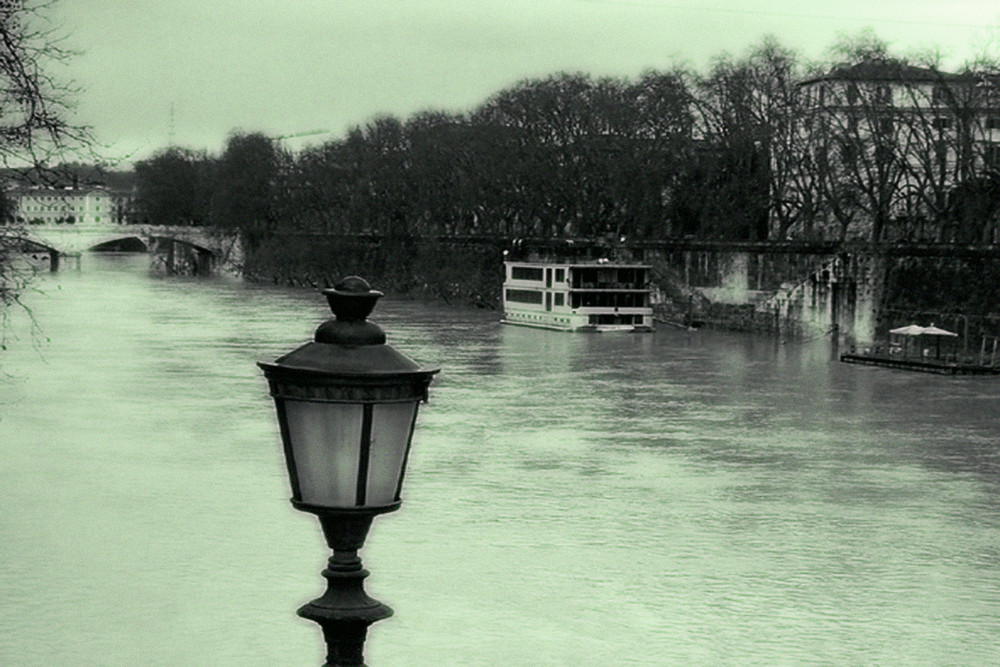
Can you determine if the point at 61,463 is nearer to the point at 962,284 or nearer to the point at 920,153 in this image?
the point at 962,284

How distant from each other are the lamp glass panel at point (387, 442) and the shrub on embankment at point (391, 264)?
219ft

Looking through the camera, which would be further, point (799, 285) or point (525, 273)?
point (525, 273)

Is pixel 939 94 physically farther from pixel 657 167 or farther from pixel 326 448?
pixel 326 448

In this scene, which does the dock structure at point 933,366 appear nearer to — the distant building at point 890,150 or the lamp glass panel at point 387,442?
the distant building at point 890,150

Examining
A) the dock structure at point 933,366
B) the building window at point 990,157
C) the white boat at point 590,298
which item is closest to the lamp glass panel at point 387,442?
the dock structure at point 933,366

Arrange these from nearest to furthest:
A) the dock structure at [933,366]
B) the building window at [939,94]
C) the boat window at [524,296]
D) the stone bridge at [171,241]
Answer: the dock structure at [933,366], the building window at [939,94], the boat window at [524,296], the stone bridge at [171,241]

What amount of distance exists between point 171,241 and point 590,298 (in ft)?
191

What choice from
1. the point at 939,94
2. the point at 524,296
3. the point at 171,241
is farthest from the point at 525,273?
the point at 171,241

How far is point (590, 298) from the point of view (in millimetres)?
56562

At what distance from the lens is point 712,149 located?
6906 cm

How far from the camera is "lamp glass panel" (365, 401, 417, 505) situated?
4238 mm

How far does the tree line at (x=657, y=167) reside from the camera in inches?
2307

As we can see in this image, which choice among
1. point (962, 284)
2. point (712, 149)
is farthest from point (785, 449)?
point (712, 149)

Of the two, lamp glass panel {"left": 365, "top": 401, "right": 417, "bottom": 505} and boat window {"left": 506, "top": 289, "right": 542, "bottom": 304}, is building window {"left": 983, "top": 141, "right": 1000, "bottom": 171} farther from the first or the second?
lamp glass panel {"left": 365, "top": 401, "right": 417, "bottom": 505}
